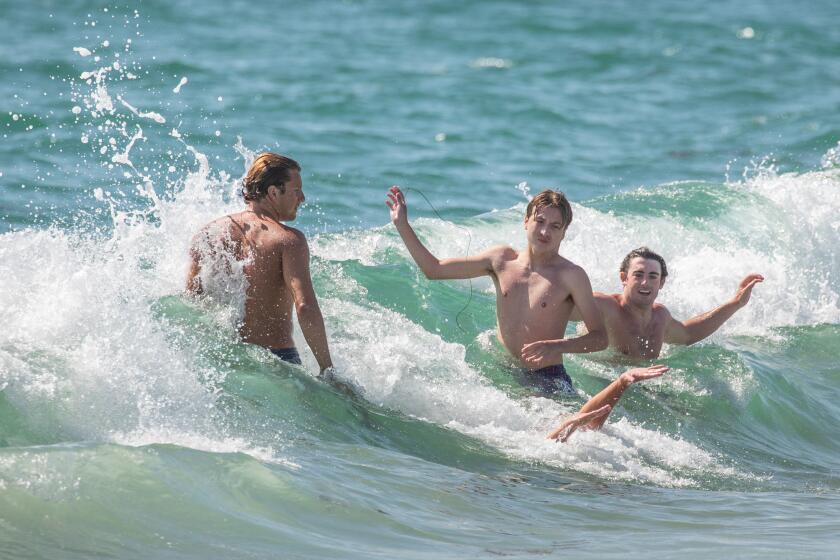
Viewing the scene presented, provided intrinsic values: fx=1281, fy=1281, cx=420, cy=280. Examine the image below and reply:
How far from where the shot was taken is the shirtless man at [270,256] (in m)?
7.13

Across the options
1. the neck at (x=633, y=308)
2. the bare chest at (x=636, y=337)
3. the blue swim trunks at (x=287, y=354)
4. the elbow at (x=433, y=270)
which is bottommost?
the blue swim trunks at (x=287, y=354)

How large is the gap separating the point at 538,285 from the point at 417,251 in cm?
85

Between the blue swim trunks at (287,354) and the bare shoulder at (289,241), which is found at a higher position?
the bare shoulder at (289,241)

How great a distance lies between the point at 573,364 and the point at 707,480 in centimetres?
204

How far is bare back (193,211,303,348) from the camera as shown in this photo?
7.16 m

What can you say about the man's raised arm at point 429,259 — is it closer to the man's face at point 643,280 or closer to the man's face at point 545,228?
the man's face at point 545,228

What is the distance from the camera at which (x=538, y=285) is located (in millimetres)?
8008

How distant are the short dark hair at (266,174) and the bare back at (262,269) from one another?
0.44 feet

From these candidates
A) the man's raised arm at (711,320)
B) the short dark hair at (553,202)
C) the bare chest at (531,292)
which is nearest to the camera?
the short dark hair at (553,202)

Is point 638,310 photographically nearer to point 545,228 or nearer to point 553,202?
point 545,228

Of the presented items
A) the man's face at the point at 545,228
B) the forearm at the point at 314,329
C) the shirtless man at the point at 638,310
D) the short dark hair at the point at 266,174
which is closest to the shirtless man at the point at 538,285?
the man's face at the point at 545,228

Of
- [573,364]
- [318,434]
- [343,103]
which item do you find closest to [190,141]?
[343,103]

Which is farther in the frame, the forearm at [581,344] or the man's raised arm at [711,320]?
the man's raised arm at [711,320]

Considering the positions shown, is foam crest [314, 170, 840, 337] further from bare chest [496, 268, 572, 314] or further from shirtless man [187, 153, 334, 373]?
shirtless man [187, 153, 334, 373]
